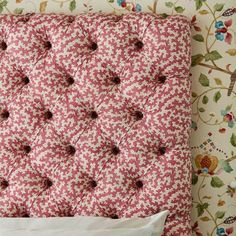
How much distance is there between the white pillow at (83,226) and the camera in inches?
51.9

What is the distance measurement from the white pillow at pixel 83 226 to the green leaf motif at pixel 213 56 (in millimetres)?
553

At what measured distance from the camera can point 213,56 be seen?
1521mm

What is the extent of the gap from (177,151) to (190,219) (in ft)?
0.86

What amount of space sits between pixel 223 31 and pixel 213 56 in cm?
9

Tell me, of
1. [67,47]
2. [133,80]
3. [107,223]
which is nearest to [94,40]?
[67,47]

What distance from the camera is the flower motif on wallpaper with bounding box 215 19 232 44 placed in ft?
4.96

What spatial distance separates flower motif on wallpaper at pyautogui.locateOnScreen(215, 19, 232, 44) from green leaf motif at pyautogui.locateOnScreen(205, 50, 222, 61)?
5 centimetres

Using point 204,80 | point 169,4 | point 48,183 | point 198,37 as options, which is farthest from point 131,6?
point 48,183

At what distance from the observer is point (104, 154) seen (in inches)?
58.7

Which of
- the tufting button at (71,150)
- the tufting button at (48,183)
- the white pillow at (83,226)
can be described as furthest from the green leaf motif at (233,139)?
the tufting button at (48,183)

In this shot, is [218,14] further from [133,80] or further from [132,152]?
[132,152]

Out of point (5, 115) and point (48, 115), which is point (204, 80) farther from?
point (5, 115)

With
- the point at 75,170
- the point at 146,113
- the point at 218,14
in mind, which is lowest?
the point at 75,170

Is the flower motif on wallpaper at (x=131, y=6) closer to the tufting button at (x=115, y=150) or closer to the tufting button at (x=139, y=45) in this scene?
the tufting button at (x=139, y=45)
